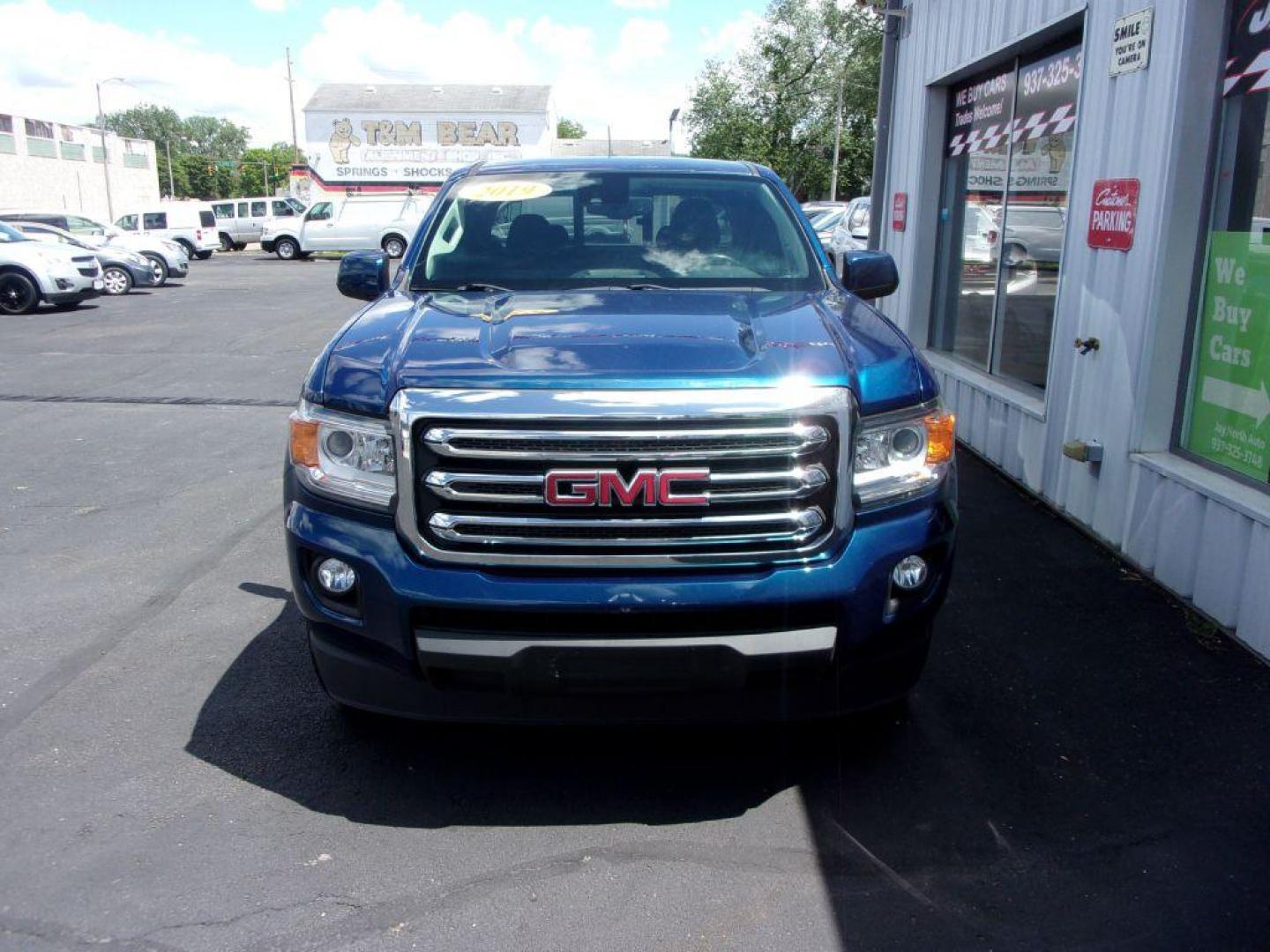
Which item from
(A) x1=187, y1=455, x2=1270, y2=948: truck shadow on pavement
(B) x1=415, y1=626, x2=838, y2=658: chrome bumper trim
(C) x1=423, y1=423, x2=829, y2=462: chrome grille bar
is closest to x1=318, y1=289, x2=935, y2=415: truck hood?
(C) x1=423, y1=423, x2=829, y2=462: chrome grille bar

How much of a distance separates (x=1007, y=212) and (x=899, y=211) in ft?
7.97

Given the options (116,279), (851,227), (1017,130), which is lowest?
(116,279)

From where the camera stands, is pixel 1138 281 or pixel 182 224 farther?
pixel 182 224

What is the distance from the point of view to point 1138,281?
5.50 m

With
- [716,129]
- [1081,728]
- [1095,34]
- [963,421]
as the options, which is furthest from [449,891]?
[716,129]

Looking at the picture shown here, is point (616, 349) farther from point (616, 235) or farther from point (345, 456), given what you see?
point (616, 235)

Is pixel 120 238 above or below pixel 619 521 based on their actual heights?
above

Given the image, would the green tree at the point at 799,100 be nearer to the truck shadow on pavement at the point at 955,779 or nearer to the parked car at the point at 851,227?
the parked car at the point at 851,227

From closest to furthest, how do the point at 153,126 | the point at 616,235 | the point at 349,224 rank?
the point at 616,235
the point at 349,224
the point at 153,126

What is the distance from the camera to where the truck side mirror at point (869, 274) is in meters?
4.72

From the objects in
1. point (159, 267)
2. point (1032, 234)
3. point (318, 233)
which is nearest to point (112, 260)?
point (159, 267)

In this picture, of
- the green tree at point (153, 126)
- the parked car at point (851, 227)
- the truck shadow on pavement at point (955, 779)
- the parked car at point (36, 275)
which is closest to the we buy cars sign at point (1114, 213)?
the truck shadow on pavement at point (955, 779)

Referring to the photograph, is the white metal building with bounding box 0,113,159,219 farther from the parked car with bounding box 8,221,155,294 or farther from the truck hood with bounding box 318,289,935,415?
the truck hood with bounding box 318,289,935,415

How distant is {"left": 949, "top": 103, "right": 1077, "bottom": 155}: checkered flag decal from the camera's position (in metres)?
7.02
